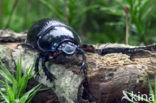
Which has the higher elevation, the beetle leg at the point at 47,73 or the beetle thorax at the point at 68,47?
the beetle thorax at the point at 68,47

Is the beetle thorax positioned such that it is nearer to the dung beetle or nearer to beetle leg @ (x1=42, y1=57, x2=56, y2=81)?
the dung beetle

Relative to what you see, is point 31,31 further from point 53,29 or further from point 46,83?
point 46,83

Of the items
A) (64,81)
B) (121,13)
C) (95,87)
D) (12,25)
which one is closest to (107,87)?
(95,87)

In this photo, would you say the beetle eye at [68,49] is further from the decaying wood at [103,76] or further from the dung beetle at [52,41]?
the decaying wood at [103,76]

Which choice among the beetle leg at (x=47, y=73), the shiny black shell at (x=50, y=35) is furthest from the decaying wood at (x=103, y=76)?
the shiny black shell at (x=50, y=35)

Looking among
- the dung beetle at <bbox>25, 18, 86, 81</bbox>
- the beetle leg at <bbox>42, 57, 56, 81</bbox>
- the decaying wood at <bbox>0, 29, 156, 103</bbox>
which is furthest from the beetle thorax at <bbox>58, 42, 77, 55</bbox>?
the beetle leg at <bbox>42, 57, 56, 81</bbox>

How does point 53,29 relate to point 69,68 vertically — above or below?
above
